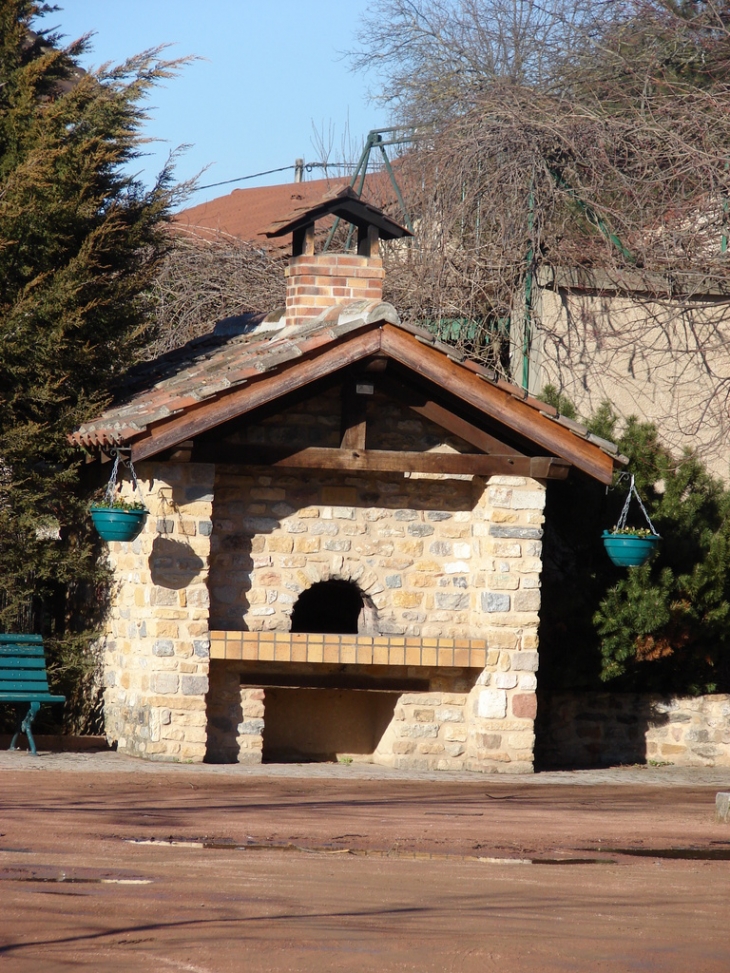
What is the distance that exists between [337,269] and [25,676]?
13.6ft

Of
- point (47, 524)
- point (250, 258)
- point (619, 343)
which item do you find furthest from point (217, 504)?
point (250, 258)

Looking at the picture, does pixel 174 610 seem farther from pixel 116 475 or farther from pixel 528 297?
pixel 528 297

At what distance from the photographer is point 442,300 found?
1325 centimetres

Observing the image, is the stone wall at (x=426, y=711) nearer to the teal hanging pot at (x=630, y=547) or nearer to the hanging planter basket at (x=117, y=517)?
the teal hanging pot at (x=630, y=547)

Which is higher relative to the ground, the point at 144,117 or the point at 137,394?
the point at 144,117

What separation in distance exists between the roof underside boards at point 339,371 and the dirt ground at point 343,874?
2.42 metres

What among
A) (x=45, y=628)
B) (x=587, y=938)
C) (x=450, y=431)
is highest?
(x=450, y=431)

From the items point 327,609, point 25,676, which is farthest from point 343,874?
point 327,609

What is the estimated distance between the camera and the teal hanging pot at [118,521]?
925cm

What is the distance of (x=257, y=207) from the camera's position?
24.1m

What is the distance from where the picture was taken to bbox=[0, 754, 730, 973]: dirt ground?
434 centimetres

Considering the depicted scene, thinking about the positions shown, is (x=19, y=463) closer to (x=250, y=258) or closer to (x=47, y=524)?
(x=47, y=524)

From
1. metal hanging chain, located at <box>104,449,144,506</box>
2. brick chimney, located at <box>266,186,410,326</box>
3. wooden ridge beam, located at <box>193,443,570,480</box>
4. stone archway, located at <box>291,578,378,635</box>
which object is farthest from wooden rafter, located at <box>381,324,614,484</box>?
stone archway, located at <box>291,578,378,635</box>

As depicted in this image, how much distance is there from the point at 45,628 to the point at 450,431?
4004 mm
